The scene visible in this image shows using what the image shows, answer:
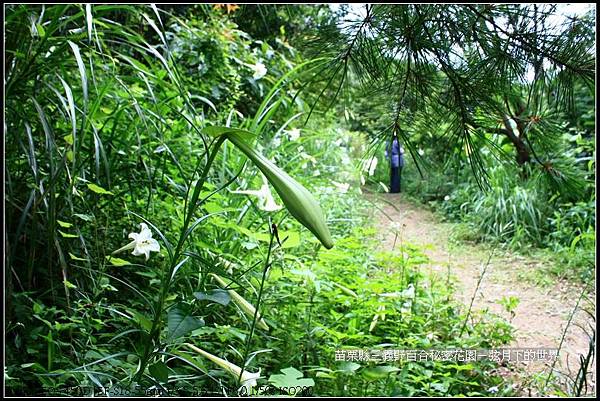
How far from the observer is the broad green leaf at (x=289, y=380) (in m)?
0.57

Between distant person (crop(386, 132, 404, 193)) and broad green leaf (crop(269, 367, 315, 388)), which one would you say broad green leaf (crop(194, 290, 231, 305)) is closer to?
broad green leaf (crop(269, 367, 315, 388))

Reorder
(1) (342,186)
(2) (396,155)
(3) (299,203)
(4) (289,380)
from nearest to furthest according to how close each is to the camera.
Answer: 1. (3) (299,203)
2. (4) (289,380)
3. (2) (396,155)
4. (1) (342,186)

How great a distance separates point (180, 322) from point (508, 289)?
0.87 metres

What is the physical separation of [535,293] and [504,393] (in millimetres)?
437

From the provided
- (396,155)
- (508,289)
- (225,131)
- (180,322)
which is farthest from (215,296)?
(508,289)

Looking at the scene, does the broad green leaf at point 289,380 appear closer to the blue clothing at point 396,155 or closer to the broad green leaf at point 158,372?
the broad green leaf at point 158,372

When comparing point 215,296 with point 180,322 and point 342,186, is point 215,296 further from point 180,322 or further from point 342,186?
point 342,186

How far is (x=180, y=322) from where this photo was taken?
1.50 feet

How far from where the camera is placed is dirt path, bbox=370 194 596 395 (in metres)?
0.92

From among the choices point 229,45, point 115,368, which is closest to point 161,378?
point 115,368

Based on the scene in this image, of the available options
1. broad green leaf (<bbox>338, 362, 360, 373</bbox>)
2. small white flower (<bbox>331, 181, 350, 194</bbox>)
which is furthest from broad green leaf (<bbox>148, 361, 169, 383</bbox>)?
small white flower (<bbox>331, 181, 350, 194</bbox>)

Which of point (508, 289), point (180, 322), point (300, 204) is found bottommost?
point (508, 289)

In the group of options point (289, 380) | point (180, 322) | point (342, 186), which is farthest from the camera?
point (342, 186)

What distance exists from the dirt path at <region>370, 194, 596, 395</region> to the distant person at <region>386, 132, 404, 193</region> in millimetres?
68
